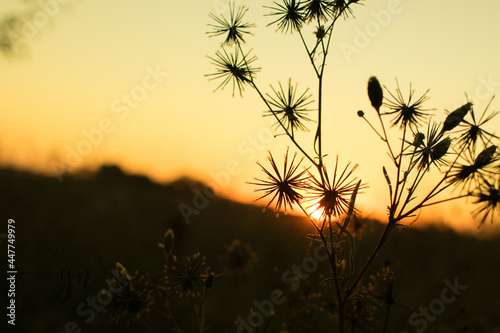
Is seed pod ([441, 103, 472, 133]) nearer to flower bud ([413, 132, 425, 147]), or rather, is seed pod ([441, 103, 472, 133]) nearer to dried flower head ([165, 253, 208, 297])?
flower bud ([413, 132, 425, 147])

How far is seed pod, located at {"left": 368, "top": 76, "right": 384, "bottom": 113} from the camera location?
4.54ft

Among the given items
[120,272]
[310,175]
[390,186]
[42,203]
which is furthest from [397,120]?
[42,203]

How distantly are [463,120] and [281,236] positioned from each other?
5562 mm

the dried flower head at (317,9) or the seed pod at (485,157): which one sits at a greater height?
the dried flower head at (317,9)

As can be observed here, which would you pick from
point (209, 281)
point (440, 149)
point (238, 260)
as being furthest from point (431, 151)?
point (238, 260)

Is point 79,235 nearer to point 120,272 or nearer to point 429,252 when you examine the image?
point 120,272

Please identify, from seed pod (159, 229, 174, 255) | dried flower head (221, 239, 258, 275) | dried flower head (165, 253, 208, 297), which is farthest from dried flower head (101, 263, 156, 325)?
dried flower head (221, 239, 258, 275)

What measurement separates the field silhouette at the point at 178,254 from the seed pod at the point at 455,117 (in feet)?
5.56

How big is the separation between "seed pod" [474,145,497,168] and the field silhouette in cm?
160

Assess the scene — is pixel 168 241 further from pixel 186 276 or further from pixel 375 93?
pixel 375 93

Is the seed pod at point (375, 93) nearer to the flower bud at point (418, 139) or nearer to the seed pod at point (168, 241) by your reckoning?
the flower bud at point (418, 139)

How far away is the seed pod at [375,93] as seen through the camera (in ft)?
4.54

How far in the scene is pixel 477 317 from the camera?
4715 mm

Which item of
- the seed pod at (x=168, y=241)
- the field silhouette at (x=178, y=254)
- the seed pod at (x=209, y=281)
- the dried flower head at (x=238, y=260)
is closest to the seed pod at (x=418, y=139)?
the seed pod at (x=209, y=281)
